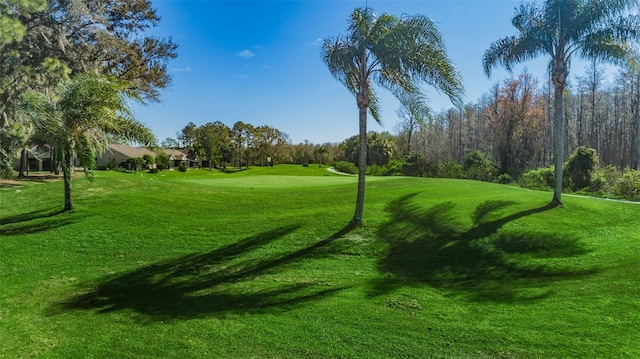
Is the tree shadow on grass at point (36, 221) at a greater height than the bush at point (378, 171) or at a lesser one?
lesser

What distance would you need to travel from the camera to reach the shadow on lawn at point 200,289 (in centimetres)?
603

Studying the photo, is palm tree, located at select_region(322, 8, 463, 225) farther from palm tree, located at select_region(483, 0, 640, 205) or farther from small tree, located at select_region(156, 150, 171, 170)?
small tree, located at select_region(156, 150, 171, 170)

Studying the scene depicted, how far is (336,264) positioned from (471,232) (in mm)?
4335

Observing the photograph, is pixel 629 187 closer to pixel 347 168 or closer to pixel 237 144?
pixel 347 168

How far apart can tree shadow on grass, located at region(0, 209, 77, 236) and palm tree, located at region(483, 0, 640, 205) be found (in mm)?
16869

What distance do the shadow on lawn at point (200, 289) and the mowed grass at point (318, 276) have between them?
0.16 feet

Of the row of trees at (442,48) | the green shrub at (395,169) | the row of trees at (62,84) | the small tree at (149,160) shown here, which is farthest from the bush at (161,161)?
the row of trees at (442,48)

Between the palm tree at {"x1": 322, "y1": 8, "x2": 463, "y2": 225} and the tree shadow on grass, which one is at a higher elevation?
the palm tree at {"x1": 322, "y1": 8, "x2": 463, "y2": 225}

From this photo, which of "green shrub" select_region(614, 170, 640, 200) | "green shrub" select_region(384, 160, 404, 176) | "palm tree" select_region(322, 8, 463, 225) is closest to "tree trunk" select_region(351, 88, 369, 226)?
"palm tree" select_region(322, 8, 463, 225)

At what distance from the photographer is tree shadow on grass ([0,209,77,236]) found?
10938mm

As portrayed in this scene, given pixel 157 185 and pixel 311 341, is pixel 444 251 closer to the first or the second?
pixel 311 341

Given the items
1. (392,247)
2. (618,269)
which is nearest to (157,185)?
(392,247)

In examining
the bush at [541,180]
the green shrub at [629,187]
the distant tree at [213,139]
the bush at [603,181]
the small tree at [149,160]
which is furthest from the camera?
the distant tree at [213,139]

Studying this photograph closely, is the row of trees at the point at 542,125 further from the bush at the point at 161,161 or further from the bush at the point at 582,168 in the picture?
the bush at the point at 161,161
